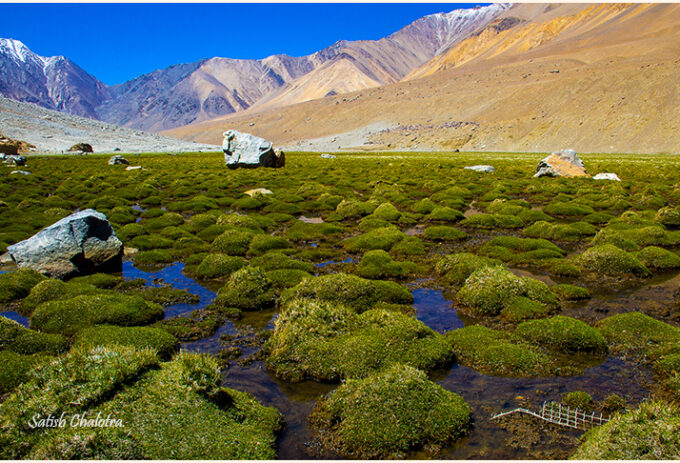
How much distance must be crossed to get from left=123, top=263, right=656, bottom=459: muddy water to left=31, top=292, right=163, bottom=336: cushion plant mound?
2.29m

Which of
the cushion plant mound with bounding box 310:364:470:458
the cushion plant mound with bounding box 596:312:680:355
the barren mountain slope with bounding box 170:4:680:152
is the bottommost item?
the cushion plant mound with bounding box 596:312:680:355

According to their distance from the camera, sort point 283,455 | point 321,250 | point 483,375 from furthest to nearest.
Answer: point 321,250 → point 483,375 → point 283,455

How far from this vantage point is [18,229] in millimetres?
26141

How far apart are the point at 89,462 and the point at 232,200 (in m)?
32.0

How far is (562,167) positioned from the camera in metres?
56.0

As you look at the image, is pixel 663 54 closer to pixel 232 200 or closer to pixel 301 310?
pixel 232 200

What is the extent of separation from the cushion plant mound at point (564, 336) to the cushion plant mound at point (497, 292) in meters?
1.86

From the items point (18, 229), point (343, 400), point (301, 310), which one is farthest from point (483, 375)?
point (18, 229)

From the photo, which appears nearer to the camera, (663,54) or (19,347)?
(19,347)

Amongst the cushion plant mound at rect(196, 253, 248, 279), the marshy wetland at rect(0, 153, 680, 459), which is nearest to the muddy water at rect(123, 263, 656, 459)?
the marshy wetland at rect(0, 153, 680, 459)

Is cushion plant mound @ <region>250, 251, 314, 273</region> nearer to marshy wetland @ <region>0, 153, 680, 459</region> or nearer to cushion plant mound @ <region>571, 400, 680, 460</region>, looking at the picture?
marshy wetland @ <region>0, 153, 680, 459</region>

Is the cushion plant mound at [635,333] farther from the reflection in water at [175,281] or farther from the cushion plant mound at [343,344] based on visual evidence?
the reflection in water at [175,281]

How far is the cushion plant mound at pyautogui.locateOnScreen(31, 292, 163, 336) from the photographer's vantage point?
1253 cm

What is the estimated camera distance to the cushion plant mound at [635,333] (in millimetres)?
11594
